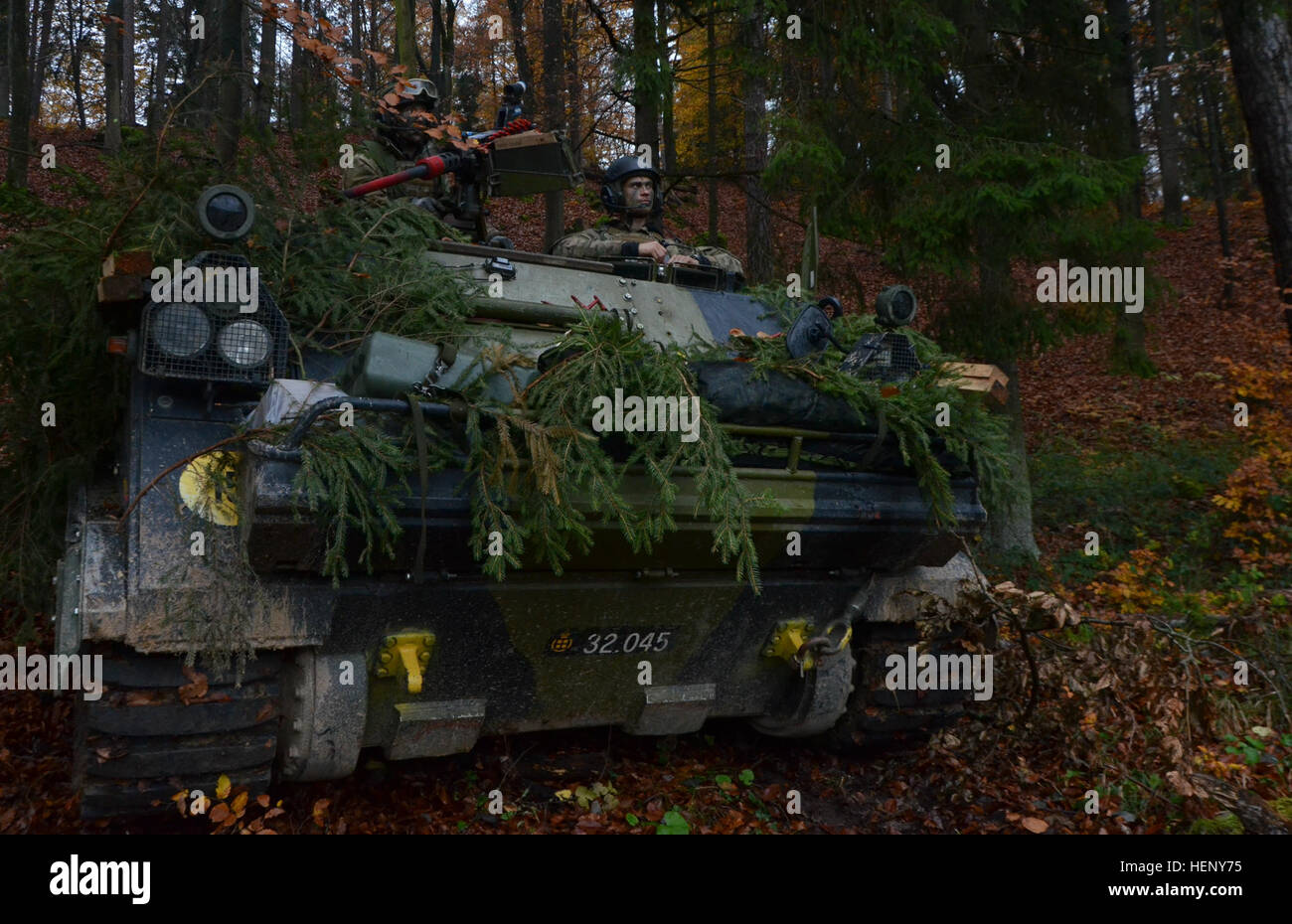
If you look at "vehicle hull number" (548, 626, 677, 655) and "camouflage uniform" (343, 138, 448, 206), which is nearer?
"vehicle hull number" (548, 626, 677, 655)

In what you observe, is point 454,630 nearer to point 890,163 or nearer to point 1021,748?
point 1021,748

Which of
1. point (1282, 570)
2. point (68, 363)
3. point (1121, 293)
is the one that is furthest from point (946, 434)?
point (1121, 293)

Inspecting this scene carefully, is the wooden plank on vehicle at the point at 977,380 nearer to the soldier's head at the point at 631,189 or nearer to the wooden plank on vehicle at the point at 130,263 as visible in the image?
the soldier's head at the point at 631,189

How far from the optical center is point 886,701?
4945 millimetres

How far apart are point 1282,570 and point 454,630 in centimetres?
625

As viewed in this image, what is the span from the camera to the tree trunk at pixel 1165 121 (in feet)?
58.6

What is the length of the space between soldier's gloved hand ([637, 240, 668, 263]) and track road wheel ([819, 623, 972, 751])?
2.22 meters

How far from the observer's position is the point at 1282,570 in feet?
25.3

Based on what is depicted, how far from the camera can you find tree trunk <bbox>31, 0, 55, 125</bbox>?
2305cm

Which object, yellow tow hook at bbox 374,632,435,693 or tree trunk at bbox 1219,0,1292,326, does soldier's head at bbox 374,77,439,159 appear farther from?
tree trunk at bbox 1219,0,1292,326

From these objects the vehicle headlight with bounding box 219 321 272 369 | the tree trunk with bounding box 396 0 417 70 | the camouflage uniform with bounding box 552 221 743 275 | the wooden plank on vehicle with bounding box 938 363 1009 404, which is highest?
the tree trunk with bounding box 396 0 417 70

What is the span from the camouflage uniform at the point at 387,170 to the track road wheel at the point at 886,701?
11.3 ft

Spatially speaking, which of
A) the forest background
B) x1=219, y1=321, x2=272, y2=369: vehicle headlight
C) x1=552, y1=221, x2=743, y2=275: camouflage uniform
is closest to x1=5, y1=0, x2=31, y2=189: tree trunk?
the forest background

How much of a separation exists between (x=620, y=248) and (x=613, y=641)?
8.11 feet
